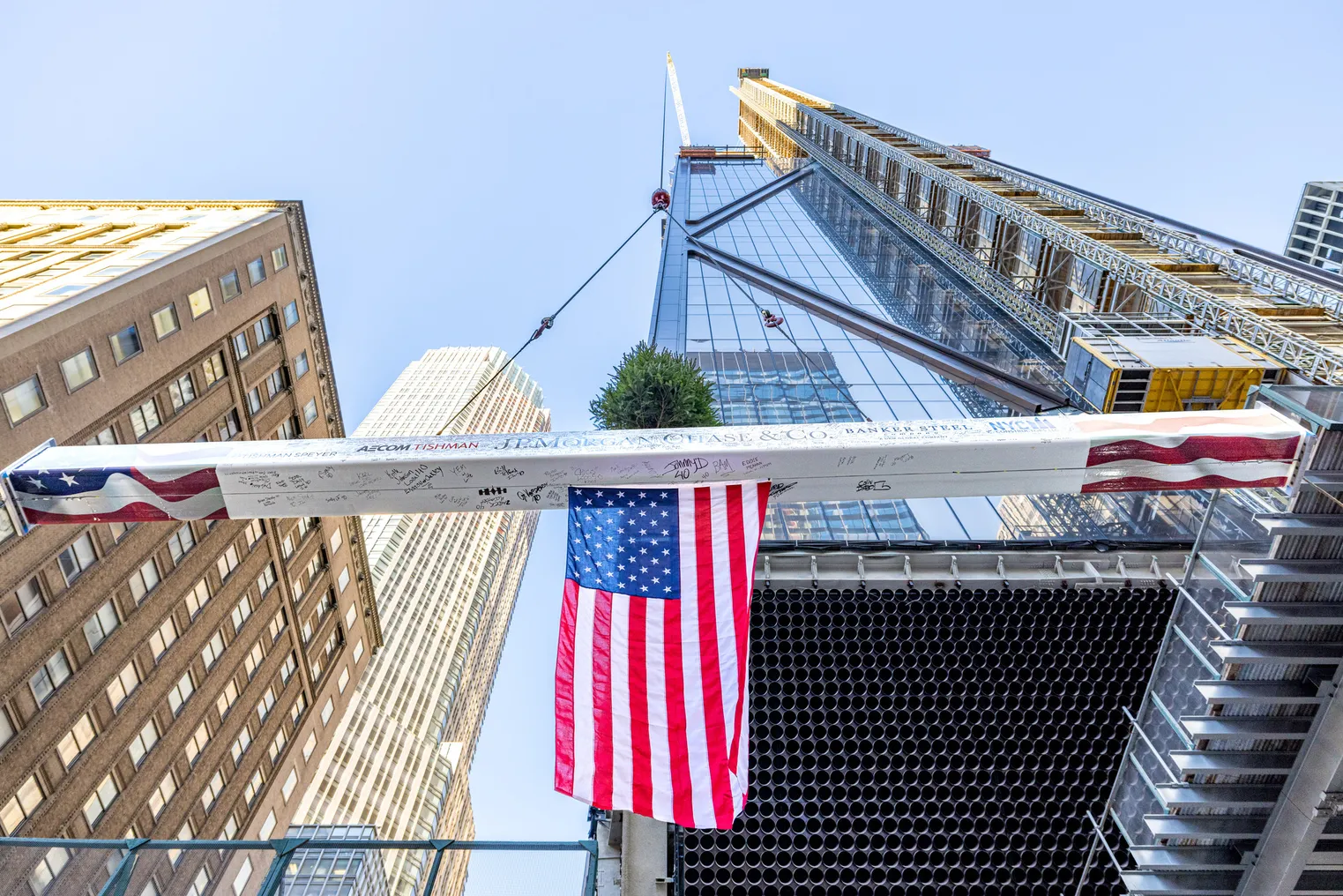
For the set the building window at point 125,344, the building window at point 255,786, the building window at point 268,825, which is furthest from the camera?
the building window at point 268,825

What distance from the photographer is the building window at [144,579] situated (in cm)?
2788

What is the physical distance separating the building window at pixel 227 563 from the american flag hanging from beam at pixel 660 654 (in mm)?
33950

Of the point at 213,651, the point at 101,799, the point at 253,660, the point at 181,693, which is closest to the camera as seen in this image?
the point at 101,799

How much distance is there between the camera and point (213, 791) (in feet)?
109

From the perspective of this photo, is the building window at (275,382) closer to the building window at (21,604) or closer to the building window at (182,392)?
the building window at (182,392)

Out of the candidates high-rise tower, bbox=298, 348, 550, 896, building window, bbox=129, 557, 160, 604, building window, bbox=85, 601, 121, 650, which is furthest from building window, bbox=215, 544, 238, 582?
high-rise tower, bbox=298, 348, 550, 896

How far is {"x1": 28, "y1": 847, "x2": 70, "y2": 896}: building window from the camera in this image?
6590mm

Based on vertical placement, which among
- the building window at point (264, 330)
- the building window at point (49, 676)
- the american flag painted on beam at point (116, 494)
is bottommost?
the building window at point (49, 676)

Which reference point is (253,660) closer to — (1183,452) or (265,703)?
(265,703)

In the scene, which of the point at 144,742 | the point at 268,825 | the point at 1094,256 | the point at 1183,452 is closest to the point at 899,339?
the point at 1094,256

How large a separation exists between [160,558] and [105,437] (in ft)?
20.8

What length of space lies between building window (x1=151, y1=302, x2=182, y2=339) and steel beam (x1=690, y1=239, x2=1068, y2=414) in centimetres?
2428

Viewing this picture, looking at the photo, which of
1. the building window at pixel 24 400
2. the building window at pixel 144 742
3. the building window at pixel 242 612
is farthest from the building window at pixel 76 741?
the building window at pixel 24 400

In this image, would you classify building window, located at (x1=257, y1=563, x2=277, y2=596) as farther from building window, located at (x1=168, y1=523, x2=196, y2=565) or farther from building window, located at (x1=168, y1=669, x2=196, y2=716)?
building window, located at (x1=168, y1=669, x2=196, y2=716)
